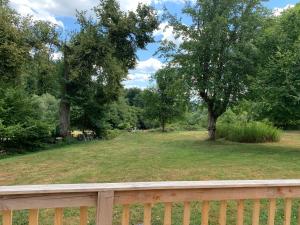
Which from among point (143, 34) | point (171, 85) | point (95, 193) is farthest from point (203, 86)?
point (95, 193)

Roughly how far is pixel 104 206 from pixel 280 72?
9.63m

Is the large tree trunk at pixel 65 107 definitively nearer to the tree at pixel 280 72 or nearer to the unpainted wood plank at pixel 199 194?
the tree at pixel 280 72

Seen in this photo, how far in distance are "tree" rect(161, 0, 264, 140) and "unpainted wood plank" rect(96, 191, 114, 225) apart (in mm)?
11206

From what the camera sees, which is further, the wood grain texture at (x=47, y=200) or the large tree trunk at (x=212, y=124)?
the large tree trunk at (x=212, y=124)

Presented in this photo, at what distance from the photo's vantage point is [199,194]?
2.48 meters

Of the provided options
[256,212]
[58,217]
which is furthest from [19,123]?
[256,212]

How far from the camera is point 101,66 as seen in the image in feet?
57.2

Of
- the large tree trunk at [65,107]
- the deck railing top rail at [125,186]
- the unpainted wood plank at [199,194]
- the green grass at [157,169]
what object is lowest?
the green grass at [157,169]

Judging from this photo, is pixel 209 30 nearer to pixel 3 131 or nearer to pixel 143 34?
pixel 143 34

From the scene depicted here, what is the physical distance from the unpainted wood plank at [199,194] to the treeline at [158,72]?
26.7 feet

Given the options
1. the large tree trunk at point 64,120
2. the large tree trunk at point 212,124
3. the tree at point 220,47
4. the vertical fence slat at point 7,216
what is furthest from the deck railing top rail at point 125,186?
the large tree trunk at point 64,120

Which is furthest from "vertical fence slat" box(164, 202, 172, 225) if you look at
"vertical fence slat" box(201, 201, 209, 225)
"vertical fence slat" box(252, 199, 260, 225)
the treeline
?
the treeline

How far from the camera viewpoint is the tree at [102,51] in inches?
667

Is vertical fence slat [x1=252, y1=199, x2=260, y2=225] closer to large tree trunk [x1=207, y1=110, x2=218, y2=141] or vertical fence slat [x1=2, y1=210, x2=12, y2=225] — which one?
vertical fence slat [x1=2, y1=210, x2=12, y2=225]
